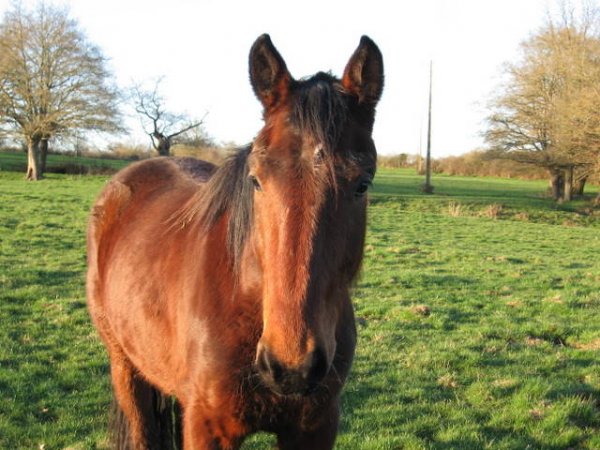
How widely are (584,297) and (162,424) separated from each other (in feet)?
26.3

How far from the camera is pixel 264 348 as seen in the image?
1.78m

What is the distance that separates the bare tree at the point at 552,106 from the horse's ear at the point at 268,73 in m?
30.5

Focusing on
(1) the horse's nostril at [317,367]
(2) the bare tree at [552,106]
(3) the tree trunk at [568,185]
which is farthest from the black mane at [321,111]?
(3) the tree trunk at [568,185]

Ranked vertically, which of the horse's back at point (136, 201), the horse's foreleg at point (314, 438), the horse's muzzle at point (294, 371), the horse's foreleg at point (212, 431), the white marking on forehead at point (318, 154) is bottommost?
the horse's foreleg at point (314, 438)

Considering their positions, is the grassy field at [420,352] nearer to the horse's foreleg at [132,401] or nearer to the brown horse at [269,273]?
the horse's foreleg at [132,401]

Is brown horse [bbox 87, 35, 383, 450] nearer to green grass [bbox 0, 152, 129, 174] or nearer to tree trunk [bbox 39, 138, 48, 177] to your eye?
green grass [bbox 0, 152, 129, 174]

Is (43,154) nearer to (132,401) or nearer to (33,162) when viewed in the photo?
(33,162)

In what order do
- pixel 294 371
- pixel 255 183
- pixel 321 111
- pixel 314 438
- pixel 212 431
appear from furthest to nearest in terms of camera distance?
pixel 314 438 < pixel 212 431 < pixel 255 183 < pixel 321 111 < pixel 294 371

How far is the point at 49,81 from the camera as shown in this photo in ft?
107

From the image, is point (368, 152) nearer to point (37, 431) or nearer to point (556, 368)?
point (37, 431)

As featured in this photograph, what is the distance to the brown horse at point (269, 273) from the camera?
184cm

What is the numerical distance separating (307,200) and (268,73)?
2.15ft

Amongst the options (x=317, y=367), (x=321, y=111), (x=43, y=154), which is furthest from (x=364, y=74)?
(x=43, y=154)

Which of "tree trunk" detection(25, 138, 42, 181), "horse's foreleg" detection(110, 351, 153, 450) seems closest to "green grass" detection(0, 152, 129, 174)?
"tree trunk" detection(25, 138, 42, 181)
